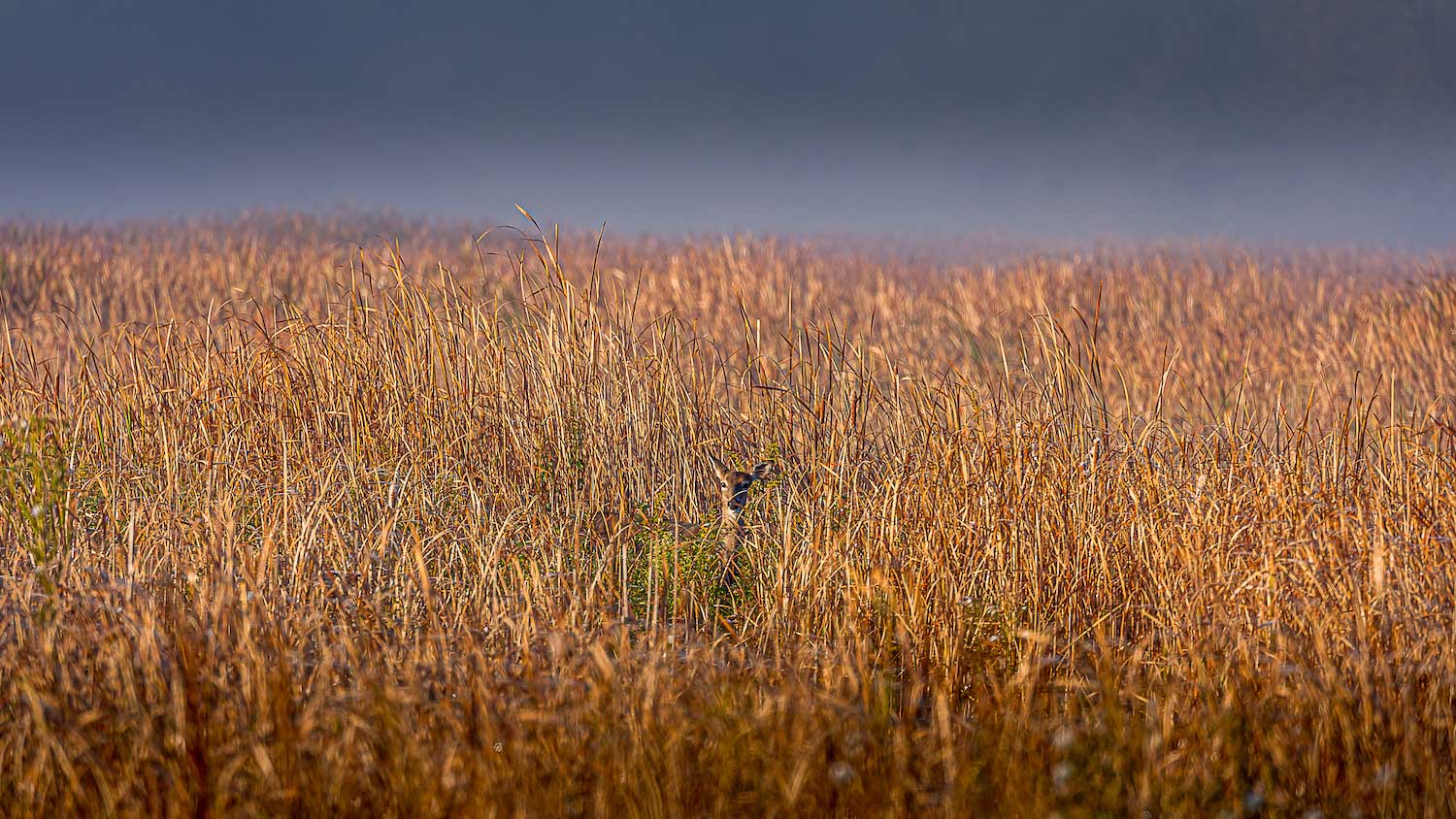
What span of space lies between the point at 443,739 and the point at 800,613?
3.72 ft

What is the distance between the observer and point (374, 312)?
14.2 feet

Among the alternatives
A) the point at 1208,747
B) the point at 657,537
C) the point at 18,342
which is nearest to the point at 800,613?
the point at 657,537

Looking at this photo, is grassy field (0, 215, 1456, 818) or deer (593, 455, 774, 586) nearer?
grassy field (0, 215, 1456, 818)

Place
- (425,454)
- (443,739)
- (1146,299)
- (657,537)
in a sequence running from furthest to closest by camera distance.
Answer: (1146,299) < (425,454) < (657,537) < (443,739)

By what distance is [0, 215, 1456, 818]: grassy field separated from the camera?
2.04 meters

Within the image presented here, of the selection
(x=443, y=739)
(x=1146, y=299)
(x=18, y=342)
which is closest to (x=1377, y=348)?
(x=1146, y=299)

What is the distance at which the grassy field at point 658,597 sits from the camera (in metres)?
2.04

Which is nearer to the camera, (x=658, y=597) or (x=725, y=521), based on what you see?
(x=658, y=597)

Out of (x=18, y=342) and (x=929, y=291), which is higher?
(x=929, y=291)

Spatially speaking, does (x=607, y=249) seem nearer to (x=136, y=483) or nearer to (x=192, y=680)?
(x=136, y=483)

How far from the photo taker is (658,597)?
2.82 m

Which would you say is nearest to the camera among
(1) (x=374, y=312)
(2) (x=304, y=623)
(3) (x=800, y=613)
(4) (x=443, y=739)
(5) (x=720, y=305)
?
(4) (x=443, y=739)

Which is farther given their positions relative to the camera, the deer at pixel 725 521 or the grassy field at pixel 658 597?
the deer at pixel 725 521

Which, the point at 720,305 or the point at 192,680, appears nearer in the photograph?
the point at 192,680
